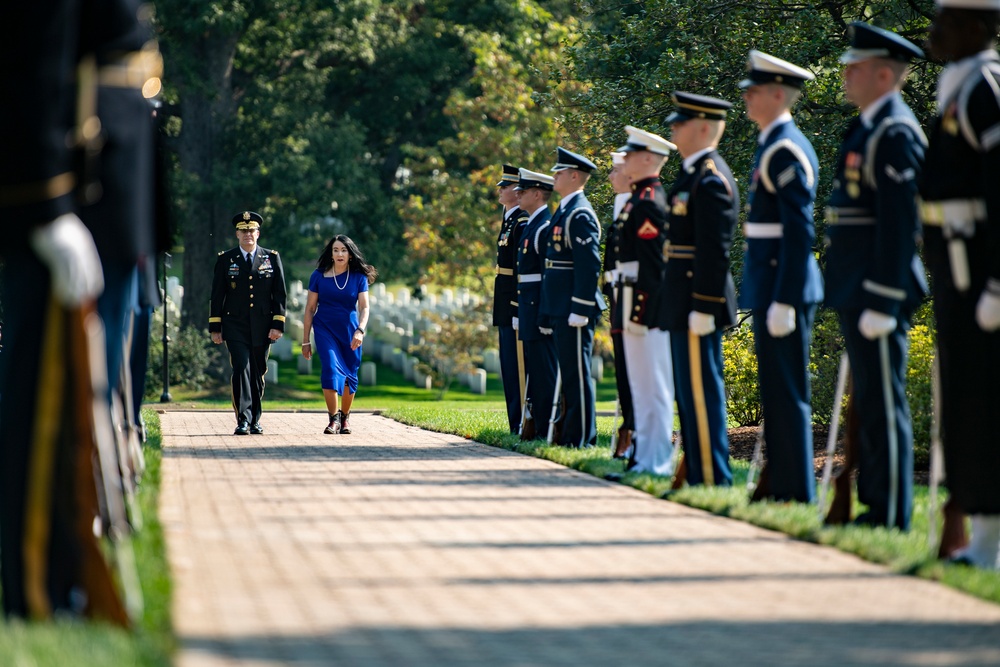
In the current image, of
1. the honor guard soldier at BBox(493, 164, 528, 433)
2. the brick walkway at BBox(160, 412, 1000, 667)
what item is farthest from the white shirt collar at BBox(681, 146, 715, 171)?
the honor guard soldier at BBox(493, 164, 528, 433)

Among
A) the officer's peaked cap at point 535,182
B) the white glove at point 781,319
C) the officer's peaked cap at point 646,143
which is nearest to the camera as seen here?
the white glove at point 781,319

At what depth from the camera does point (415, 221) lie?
31750 millimetres

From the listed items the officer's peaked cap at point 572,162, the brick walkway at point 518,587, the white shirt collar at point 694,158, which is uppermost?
the officer's peaked cap at point 572,162

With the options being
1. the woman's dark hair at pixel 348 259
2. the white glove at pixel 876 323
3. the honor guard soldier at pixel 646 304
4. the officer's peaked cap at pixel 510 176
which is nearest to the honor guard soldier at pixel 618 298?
the honor guard soldier at pixel 646 304

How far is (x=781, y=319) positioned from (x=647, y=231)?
2.43 metres

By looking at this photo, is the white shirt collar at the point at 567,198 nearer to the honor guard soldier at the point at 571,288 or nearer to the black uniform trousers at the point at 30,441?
the honor guard soldier at the point at 571,288

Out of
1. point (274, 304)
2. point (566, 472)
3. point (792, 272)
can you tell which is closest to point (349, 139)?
point (274, 304)

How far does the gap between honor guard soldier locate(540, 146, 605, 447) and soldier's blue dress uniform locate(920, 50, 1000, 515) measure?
5.42 m

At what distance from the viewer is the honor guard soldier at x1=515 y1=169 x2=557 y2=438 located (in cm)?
1319

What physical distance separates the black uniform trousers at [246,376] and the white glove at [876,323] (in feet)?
27.9

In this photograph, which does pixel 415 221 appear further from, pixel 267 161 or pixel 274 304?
pixel 274 304

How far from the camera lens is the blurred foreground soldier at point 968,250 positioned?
6.52m

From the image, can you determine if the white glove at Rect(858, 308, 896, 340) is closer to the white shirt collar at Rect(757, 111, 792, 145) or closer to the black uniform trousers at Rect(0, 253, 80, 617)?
the white shirt collar at Rect(757, 111, 792, 145)

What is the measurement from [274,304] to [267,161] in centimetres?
1562
